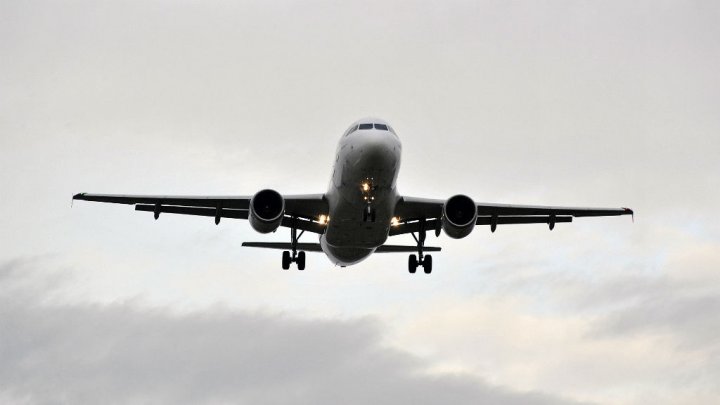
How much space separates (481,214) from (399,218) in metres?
3.26

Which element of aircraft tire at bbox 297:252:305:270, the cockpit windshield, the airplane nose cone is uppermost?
the cockpit windshield

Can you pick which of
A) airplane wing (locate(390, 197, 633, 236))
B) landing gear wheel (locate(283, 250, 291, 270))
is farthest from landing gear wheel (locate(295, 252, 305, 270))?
airplane wing (locate(390, 197, 633, 236))

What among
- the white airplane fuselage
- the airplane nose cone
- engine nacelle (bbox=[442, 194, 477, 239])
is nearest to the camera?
the airplane nose cone

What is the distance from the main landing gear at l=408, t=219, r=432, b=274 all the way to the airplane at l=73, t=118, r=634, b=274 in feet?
0.13

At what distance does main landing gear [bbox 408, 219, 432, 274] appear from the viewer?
36.9 metres

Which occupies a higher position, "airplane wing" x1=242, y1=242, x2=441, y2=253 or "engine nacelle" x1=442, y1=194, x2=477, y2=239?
"engine nacelle" x1=442, y1=194, x2=477, y2=239

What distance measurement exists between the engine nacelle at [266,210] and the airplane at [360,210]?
32 millimetres

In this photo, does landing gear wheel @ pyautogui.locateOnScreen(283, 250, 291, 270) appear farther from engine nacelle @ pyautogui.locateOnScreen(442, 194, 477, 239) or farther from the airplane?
engine nacelle @ pyautogui.locateOnScreen(442, 194, 477, 239)

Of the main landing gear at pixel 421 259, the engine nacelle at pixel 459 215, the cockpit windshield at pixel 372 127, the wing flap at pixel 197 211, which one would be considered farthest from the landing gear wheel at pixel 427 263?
the cockpit windshield at pixel 372 127

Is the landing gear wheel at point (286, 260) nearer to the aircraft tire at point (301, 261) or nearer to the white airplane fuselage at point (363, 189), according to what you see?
the aircraft tire at point (301, 261)

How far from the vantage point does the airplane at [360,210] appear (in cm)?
2970

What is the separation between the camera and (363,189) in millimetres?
30125

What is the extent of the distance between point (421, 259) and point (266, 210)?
8434mm

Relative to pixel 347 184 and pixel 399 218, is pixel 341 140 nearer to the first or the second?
pixel 347 184
